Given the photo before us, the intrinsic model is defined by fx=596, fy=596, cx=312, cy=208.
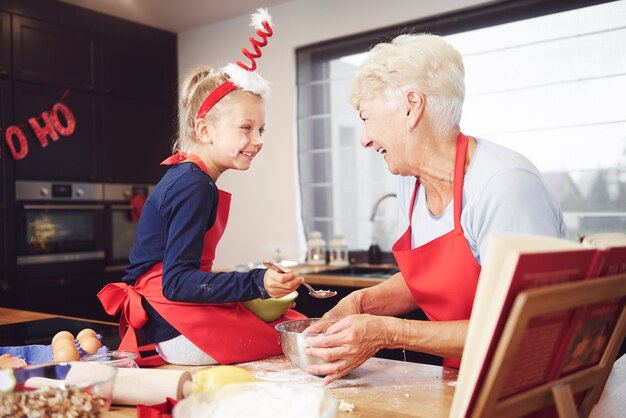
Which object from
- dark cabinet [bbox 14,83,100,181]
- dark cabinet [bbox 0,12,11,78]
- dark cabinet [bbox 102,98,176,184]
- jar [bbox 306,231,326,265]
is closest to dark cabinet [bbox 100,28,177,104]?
dark cabinet [bbox 102,98,176,184]

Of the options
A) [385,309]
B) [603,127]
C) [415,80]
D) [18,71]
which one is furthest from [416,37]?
[18,71]

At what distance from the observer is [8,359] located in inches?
42.9

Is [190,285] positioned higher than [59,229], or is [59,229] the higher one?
[59,229]

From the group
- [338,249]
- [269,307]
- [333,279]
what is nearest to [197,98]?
[269,307]

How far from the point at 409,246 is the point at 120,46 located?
3.41 metres

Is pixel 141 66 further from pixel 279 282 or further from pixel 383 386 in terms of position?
pixel 383 386

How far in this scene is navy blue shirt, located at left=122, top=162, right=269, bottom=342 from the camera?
1214mm

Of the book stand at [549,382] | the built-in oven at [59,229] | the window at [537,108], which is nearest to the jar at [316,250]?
the window at [537,108]

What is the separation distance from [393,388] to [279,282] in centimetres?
30

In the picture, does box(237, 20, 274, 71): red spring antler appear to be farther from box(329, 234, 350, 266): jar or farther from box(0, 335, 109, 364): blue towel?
box(329, 234, 350, 266): jar

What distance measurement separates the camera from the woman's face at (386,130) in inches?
53.6

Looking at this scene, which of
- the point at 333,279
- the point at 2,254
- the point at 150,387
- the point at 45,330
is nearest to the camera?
the point at 150,387

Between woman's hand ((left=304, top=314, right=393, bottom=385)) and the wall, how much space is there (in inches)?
112

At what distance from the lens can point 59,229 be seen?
3871mm
